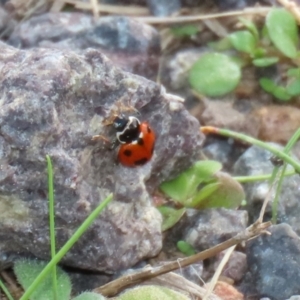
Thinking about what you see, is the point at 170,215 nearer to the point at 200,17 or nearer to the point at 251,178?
the point at 251,178

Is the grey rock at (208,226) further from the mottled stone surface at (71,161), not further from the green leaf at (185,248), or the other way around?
the mottled stone surface at (71,161)

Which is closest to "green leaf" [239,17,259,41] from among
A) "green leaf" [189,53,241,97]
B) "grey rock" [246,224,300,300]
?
"green leaf" [189,53,241,97]

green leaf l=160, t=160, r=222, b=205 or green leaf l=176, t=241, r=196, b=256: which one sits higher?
green leaf l=160, t=160, r=222, b=205

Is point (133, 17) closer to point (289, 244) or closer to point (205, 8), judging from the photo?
point (205, 8)

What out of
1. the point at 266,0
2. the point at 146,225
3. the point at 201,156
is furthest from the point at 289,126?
the point at 146,225

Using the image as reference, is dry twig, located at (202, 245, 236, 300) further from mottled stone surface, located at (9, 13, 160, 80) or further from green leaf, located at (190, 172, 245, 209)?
mottled stone surface, located at (9, 13, 160, 80)

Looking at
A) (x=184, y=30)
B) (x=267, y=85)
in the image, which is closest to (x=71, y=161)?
(x=267, y=85)
